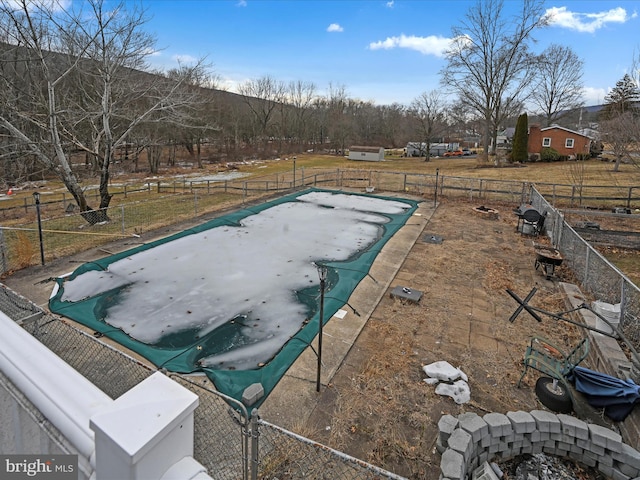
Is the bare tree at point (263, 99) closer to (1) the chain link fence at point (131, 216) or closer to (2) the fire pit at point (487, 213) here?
(1) the chain link fence at point (131, 216)

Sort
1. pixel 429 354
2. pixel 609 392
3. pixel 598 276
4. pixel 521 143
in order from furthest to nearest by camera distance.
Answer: pixel 521 143
pixel 598 276
pixel 429 354
pixel 609 392

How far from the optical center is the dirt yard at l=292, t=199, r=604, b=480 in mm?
4035

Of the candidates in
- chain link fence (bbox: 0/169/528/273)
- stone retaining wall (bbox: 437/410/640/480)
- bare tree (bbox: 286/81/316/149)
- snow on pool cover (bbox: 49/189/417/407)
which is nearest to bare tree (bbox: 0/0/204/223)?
chain link fence (bbox: 0/169/528/273)

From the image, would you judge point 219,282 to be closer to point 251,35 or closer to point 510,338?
point 510,338

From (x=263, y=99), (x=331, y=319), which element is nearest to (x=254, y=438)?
(x=331, y=319)

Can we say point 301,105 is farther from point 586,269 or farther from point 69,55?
point 586,269

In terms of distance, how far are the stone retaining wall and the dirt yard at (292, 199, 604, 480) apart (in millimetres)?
403

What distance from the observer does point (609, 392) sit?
4195 mm

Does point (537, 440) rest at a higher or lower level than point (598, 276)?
lower

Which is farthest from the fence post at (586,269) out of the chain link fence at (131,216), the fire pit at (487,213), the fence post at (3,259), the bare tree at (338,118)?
the bare tree at (338,118)

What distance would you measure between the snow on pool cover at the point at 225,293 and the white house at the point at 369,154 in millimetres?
29436

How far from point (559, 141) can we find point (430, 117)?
12645mm

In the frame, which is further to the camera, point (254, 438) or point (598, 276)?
point (598, 276)

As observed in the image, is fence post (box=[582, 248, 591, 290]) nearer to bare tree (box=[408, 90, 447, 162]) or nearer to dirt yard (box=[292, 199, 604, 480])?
dirt yard (box=[292, 199, 604, 480])
